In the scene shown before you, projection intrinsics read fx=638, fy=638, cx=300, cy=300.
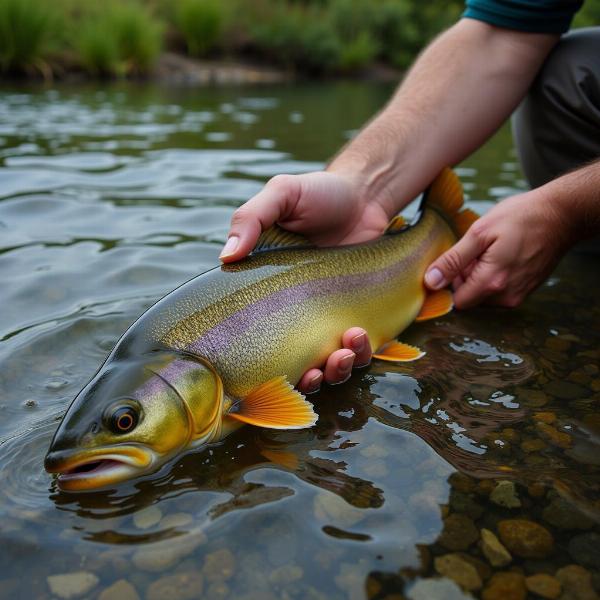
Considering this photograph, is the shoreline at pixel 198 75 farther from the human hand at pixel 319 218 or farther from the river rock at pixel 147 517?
the river rock at pixel 147 517

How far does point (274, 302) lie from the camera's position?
2471 millimetres

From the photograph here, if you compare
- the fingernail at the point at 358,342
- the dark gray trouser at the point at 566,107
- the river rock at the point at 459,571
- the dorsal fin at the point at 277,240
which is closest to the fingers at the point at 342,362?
the fingernail at the point at 358,342

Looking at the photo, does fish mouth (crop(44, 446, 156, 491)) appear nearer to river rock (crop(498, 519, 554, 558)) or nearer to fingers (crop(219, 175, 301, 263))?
fingers (crop(219, 175, 301, 263))

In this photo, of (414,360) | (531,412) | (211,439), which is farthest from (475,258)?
(211,439)

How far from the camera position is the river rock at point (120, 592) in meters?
1.58

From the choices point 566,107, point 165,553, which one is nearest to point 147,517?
point 165,553

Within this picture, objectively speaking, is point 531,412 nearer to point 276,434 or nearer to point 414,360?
point 414,360

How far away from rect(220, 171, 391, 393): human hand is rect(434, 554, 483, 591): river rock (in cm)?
98

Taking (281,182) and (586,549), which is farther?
(281,182)

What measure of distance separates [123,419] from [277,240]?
1.17 meters

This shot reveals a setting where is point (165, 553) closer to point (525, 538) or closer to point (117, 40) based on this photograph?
point (525, 538)

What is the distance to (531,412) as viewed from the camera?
2.45m

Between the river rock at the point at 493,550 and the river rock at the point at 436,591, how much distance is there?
0.49ft

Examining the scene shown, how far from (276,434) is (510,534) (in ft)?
2.79
